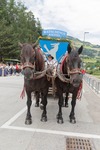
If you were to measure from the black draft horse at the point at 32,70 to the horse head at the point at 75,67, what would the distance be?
84cm

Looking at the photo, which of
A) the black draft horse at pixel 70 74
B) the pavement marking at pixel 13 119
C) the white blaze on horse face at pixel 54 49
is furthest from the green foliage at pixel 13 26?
the black draft horse at pixel 70 74

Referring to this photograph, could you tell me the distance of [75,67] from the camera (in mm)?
6000

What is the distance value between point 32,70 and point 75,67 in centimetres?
110

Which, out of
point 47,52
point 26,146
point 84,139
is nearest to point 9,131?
point 26,146

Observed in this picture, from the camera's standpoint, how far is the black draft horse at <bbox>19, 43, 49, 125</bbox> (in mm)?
5629

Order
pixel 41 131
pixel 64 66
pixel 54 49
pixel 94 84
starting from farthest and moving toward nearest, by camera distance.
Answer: pixel 94 84, pixel 54 49, pixel 64 66, pixel 41 131

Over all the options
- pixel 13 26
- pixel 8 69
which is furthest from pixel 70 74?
pixel 13 26

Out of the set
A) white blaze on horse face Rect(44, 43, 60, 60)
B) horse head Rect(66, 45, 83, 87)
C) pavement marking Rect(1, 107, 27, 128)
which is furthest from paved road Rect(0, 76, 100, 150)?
white blaze on horse face Rect(44, 43, 60, 60)

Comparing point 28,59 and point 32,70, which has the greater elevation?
point 28,59

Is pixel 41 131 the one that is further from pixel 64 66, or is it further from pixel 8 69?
pixel 8 69

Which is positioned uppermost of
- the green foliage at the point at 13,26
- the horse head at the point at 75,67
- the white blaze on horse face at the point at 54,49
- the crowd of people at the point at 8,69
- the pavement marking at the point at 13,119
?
the green foliage at the point at 13,26

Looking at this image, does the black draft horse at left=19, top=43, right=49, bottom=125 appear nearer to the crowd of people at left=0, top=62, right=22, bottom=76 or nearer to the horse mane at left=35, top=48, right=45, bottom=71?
the horse mane at left=35, top=48, right=45, bottom=71

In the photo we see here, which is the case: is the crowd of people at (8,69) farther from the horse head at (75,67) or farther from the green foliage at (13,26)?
the horse head at (75,67)

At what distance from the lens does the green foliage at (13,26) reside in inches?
1812
